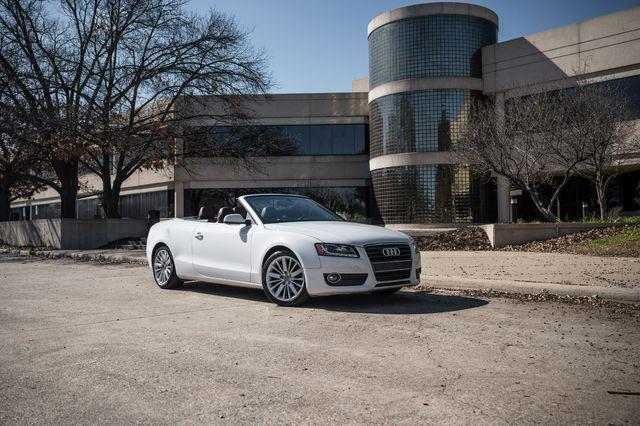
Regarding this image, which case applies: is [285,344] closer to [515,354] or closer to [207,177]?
[515,354]

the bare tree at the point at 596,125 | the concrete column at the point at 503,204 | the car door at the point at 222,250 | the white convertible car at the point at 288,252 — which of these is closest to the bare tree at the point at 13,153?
the white convertible car at the point at 288,252

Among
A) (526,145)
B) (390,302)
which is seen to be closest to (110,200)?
(526,145)

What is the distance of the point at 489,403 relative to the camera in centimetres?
362

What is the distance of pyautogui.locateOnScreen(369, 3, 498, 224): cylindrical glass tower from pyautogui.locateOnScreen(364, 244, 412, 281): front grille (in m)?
19.4

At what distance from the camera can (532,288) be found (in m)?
8.12

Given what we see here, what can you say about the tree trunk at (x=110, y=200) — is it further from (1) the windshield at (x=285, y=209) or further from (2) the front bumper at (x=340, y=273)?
(2) the front bumper at (x=340, y=273)

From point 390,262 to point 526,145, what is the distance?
1218 cm

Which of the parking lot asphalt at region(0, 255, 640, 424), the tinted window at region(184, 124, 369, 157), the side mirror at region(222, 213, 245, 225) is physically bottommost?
the parking lot asphalt at region(0, 255, 640, 424)

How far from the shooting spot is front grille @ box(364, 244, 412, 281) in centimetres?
717

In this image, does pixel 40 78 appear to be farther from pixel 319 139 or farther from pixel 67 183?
pixel 319 139

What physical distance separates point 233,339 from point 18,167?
83.5ft

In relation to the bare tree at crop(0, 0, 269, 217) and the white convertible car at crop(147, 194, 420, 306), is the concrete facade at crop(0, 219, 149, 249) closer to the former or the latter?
the bare tree at crop(0, 0, 269, 217)

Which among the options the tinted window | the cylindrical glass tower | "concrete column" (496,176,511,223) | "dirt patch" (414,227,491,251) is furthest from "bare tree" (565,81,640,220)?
the tinted window

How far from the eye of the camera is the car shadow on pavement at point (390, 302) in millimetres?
7102
